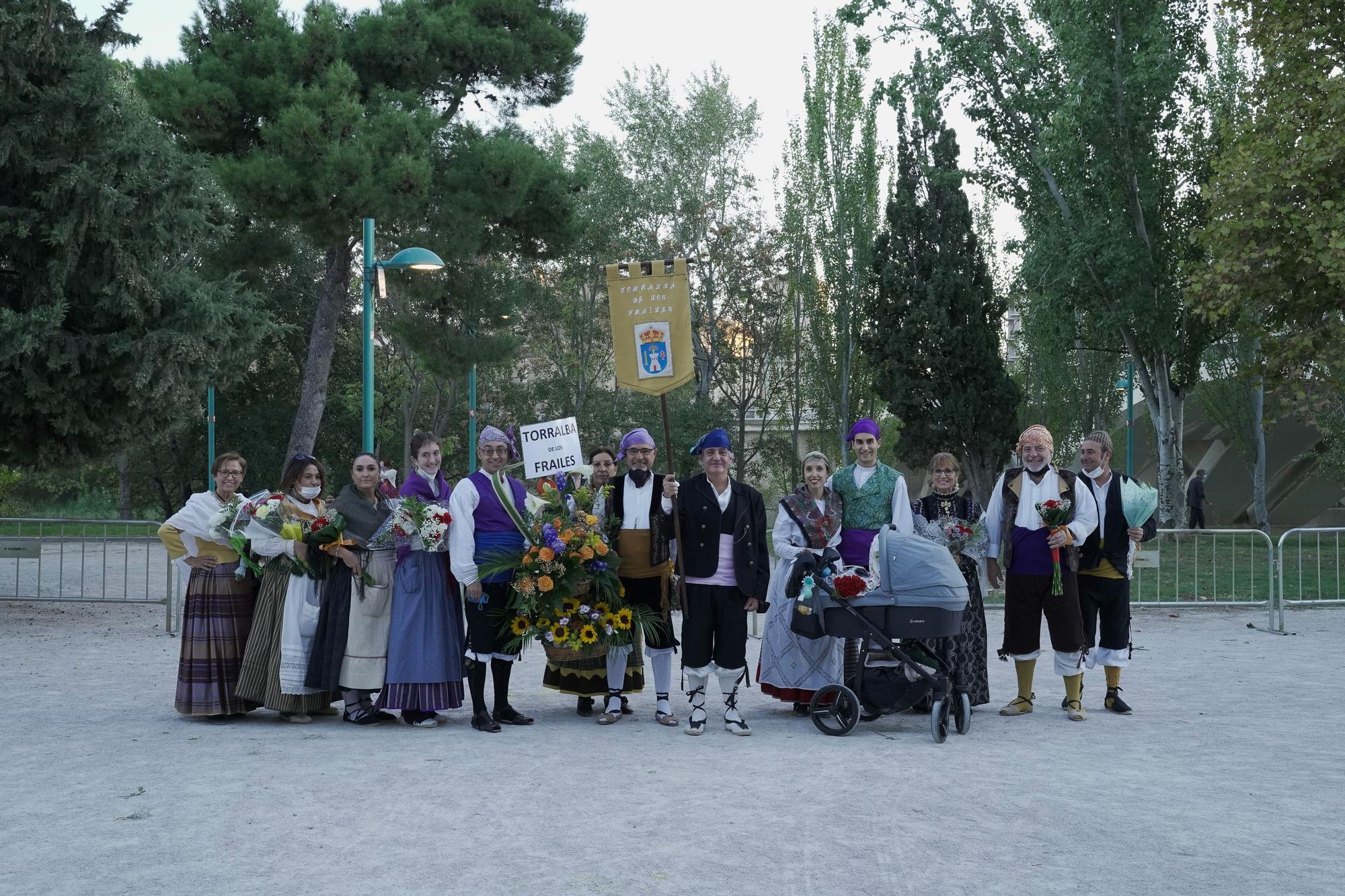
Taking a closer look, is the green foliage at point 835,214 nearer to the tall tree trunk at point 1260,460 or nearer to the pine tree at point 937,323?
the pine tree at point 937,323

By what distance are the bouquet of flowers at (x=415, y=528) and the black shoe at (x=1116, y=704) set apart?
4913mm

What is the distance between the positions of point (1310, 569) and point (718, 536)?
33.4ft

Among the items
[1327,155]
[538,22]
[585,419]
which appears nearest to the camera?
[1327,155]

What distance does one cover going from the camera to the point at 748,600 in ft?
28.8

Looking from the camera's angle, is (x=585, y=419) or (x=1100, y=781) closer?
→ (x=1100, y=781)

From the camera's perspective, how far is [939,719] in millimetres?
8312

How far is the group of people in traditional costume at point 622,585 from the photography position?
8.84 meters

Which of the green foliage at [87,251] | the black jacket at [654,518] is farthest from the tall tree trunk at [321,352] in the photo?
the black jacket at [654,518]

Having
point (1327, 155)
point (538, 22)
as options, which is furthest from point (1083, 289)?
point (538, 22)

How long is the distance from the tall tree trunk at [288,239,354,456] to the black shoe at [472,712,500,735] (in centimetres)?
1633

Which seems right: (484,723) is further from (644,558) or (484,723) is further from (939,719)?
(939,719)

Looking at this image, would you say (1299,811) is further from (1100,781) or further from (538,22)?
(538,22)

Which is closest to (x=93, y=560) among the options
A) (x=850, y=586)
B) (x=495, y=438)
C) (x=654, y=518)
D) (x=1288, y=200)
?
(x=495, y=438)

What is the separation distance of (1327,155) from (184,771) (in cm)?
1780
